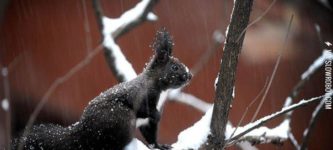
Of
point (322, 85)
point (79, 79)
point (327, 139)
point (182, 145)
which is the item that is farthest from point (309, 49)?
point (182, 145)

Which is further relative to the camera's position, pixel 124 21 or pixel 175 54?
pixel 175 54

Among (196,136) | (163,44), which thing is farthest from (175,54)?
(196,136)

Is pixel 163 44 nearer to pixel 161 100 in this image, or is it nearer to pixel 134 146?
pixel 161 100

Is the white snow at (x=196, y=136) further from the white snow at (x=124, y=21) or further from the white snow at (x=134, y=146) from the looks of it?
the white snow at (x=124, y=21)

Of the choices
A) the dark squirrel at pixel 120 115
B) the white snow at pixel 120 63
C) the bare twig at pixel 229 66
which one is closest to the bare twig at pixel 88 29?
the white snow at pixel 120 63

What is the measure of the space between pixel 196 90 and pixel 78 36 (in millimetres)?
1419

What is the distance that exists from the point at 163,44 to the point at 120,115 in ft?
1.88

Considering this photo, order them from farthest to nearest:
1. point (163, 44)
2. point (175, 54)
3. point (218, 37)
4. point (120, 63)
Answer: point (175, 54) → point (120, 63) → point (163, 44) → point (218, 37)

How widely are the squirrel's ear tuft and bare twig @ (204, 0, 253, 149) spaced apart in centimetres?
54

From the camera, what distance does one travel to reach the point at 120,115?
323 centimetres

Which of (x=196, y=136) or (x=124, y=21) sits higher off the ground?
(x=124, y=21)

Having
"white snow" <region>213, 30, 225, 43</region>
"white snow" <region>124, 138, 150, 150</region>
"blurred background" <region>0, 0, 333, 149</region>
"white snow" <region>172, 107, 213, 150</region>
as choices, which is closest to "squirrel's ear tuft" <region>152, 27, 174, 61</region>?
"white snow" <region>213, 30, 225, 43</region>

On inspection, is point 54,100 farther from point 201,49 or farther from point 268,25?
point 268,25

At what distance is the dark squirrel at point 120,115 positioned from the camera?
121 inches
